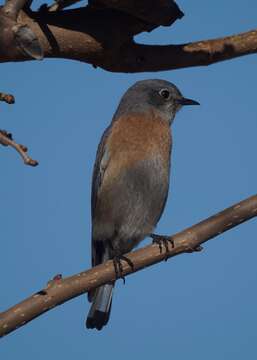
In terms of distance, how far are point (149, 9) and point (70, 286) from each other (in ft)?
5.95

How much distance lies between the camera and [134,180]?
21.2ft

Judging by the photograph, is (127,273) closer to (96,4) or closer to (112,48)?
(112,48)

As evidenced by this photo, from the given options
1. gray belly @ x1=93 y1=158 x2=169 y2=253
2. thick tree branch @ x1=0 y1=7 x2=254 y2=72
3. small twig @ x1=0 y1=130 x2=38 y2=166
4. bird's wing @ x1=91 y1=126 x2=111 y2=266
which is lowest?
small twig @ x1=0 y1=130 x2=38 y2=166

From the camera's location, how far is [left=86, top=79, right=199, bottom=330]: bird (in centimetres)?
650

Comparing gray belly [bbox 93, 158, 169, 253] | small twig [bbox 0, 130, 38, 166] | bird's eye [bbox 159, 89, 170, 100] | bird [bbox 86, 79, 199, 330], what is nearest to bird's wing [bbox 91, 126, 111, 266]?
bird [bbox 86, 79, 199, 330]

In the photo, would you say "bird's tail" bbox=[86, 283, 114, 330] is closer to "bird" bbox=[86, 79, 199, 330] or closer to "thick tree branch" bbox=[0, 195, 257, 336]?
"bird" bbox=[86, 79, 199, 330]

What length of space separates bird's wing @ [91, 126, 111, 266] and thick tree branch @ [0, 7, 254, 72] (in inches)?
89.9

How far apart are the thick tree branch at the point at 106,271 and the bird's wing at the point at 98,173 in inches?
94.7

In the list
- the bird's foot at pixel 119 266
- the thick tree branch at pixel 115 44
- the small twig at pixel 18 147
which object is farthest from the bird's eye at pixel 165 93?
the small twig at pixel 18 147

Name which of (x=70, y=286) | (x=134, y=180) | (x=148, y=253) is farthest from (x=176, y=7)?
(x=134, y=180)

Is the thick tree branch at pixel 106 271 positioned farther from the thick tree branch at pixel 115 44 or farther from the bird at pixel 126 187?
the bird at pixel 126 187

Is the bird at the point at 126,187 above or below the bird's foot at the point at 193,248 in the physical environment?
above

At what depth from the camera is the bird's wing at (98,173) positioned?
261 inches

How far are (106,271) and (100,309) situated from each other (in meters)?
2.78
